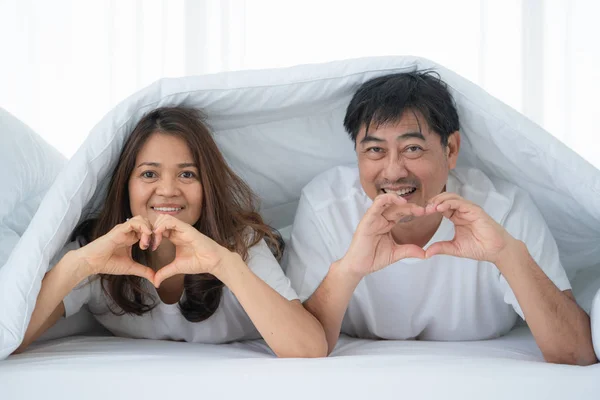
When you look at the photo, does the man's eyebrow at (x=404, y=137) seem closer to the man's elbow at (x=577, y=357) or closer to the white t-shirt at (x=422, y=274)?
the white t-shirt at (x=422, y=274)

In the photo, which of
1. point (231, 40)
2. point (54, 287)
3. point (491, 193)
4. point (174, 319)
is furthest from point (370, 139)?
point (231, 40)

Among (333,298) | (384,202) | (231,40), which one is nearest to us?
(384,202)

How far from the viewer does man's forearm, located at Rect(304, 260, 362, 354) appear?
4.49 ft

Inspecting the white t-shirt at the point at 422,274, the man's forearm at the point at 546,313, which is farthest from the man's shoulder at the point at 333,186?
the man's forearm at the point at 546,313

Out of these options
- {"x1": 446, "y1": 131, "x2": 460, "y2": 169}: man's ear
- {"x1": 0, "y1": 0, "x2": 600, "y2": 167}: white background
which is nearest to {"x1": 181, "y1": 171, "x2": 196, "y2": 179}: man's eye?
{"x1": 446, "y1": 131, "x2": 460, "y2": 169}: man's ear

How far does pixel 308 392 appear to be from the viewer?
1.07 meters

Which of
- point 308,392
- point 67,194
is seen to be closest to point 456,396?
point 308,392

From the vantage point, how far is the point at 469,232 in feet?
4.33

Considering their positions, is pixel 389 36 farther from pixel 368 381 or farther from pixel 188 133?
pixel 368 381

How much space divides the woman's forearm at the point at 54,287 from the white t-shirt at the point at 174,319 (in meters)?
0.14

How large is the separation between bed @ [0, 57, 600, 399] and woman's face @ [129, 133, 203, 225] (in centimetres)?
7

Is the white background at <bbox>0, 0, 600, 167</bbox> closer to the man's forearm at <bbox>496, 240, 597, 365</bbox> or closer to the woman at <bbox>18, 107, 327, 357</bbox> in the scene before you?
the woman at <bbox>18, 107, 327, 357</bbox>

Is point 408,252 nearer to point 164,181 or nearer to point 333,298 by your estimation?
point 333,298

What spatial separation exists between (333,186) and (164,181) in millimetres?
416
